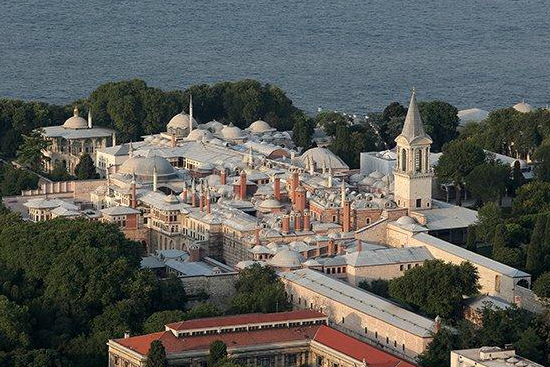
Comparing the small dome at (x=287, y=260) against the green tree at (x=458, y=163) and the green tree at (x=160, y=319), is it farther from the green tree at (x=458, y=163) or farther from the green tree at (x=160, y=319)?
the green tree at (x=458, y=163)

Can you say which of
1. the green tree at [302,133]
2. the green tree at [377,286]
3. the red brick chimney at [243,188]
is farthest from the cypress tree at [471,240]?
the green tree at [302,133]

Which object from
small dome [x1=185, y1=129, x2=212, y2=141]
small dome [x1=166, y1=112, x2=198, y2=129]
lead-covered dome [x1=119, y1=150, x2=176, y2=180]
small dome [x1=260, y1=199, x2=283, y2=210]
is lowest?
small dome [x1=260, y1=199, x2=283, y2=210]

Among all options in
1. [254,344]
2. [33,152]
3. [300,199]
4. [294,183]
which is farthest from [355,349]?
[33,152]

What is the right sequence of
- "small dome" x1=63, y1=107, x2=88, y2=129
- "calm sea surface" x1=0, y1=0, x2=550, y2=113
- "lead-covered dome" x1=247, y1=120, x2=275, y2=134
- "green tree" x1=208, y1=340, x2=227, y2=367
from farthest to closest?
"calm sea surface" x1=0, y1=0, x2=550, y2=113, "small dome" x1=63, y1=107, x2=88, y2=129, "lead-covered dome" x1=247, y1=120, x2=275, y2=134, "green tree" x1=208, y1=340, x2=227, y2=367

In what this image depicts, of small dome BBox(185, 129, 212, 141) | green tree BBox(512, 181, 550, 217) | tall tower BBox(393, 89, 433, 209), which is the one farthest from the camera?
small dome BBox(185, 129, 212, 141)

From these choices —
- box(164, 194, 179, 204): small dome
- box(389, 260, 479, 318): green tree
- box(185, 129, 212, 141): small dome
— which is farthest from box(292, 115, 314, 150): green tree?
box(389, 260, 479, 318): green tree

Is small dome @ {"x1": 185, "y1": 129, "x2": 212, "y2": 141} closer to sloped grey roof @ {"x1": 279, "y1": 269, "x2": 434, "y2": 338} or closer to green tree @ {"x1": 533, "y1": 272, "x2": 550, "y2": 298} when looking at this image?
sloped grey roof @ {"x1": 279, "y1": 269, "x2": 434, "y2": 338}

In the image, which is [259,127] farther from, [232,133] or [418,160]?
[418,160]

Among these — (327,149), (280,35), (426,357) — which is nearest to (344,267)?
(426,357)
